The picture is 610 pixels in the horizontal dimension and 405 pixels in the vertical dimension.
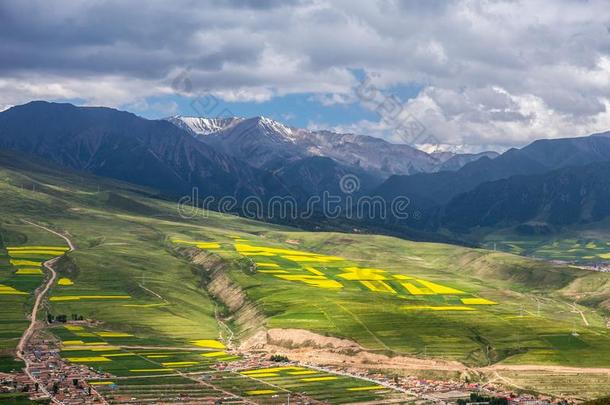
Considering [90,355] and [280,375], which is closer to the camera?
[280,375]

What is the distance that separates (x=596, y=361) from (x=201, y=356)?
321ft

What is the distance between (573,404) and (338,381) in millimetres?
49683

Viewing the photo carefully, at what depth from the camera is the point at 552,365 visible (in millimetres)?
189375

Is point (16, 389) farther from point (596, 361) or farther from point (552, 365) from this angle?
point (596, 361)

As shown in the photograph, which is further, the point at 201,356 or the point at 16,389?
the point at 201,356

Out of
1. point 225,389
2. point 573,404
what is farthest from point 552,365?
point 225,389

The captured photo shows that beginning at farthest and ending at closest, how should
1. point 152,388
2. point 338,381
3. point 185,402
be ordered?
point 338,381
point 152,388
point 185,402

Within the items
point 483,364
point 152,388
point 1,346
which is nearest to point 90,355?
point 1,346

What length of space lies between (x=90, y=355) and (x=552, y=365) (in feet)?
369

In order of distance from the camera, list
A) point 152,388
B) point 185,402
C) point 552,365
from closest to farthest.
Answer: point 185,402, point 152,388, point 552,365

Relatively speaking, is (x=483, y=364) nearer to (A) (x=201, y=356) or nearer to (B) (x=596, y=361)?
(B) (x=596, y=361)

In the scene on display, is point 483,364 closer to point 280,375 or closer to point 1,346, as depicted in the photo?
point 280,375

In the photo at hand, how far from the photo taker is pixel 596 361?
193250 millimetres

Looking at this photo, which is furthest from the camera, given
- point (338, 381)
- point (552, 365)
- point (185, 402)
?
point (552, 365)
